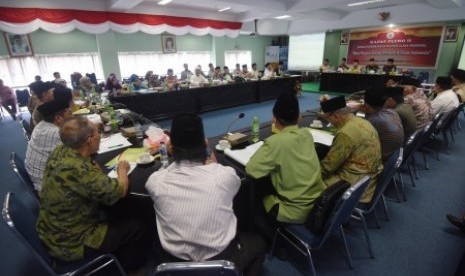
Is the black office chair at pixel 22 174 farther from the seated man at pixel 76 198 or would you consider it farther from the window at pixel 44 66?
the window at pixel 44 66

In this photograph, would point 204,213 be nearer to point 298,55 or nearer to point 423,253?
point 423,253

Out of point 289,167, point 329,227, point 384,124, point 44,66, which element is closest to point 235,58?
point 44,66

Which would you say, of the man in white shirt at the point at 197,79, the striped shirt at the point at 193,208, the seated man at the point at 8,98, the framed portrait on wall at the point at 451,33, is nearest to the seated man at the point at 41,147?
the striped shirt at the point at 193,208

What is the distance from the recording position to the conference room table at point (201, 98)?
5309mm

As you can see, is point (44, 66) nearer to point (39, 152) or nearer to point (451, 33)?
point (39, 152)

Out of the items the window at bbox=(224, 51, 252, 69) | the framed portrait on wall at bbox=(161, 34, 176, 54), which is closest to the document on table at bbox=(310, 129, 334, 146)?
the framed portrait on wall at bbox=(161, 34, 176, 54)

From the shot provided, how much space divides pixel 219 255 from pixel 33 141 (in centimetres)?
169

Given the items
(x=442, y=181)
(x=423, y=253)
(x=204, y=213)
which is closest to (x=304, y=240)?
(x=204, y=213)

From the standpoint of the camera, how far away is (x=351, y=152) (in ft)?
5.60

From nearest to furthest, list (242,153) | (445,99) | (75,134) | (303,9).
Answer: (75,134) → (242,153) → (445,99) → (303,9)

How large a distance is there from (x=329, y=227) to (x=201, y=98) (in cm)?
529

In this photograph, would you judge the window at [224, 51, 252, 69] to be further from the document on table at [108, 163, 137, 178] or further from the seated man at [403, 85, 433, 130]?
the document on table at [108, 163, 137, 178]

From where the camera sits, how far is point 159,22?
757 cm

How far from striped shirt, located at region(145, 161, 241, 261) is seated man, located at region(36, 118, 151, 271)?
0.36m
